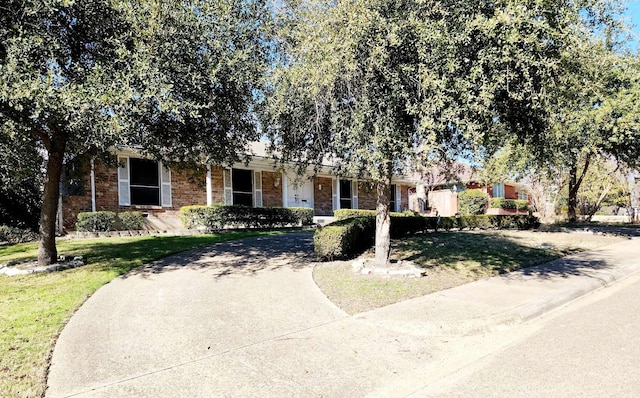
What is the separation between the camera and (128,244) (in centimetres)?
1185

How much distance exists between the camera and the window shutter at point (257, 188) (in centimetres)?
2019

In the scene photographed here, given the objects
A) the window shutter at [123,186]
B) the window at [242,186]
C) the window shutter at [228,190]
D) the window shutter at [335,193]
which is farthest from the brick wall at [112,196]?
the window shutter at [335,193]

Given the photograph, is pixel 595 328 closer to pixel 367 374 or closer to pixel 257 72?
pixel 367 374

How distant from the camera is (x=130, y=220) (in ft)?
49.1

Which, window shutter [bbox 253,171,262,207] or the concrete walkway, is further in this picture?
window shutter [bbox 253,171,262,207]

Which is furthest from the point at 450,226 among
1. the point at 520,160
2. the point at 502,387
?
the point at 502,387

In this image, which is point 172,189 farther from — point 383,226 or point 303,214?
point 383,226

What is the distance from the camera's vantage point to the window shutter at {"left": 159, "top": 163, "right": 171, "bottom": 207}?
16.9 meters

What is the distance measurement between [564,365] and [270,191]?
58.1 ft

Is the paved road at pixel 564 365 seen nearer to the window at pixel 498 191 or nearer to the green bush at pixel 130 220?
the green bush at pixel 130 220

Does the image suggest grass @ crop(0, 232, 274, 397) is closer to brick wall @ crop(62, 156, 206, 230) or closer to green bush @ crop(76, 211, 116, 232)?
green bush @ crop(76, 211, 116, 232)

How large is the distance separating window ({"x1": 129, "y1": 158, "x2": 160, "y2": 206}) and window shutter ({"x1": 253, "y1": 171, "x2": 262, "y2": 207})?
190 inches

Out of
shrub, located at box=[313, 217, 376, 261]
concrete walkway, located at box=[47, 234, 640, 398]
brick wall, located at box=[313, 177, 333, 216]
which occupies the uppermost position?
brick wall, located at box=[313, 177, 333, 216]

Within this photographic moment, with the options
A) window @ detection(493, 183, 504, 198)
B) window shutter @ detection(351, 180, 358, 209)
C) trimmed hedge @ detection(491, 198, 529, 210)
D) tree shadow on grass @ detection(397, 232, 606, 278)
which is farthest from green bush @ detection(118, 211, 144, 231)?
window @ detection(493, 183, 504, 198)
